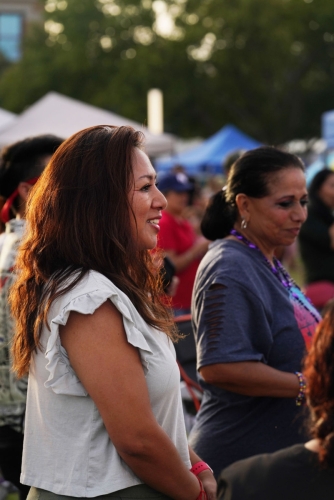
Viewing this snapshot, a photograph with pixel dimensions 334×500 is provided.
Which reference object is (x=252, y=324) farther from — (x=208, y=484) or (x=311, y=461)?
(x=311, y=461)

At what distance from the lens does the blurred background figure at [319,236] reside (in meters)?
6.46

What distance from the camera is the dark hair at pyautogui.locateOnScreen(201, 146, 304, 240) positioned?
3010 millimetres

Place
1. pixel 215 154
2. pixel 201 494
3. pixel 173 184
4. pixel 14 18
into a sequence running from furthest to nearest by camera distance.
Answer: pixel 14 18, pixel 215 154, pixel 173 184, pixel 201 494

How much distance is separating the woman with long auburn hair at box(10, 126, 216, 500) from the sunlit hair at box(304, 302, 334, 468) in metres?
0.35

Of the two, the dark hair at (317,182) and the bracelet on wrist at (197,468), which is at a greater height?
the bracelet on wrist at (197,468)

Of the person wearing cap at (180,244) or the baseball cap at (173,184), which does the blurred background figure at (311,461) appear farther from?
the baseball cap at (173,184)

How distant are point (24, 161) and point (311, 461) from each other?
1.98 m

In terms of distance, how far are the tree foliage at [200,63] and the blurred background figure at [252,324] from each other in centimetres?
3114

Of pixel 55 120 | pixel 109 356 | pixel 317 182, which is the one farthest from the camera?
pixel 55 120

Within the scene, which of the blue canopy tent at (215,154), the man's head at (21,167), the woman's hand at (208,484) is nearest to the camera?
the woman's hand at (208,484)

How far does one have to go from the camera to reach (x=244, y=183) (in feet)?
9.95

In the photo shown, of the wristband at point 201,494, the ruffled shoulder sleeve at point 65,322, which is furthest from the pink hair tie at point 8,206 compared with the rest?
the wristband at point 201,494

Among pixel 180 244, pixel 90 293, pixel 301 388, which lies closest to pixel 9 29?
pixel 180 244

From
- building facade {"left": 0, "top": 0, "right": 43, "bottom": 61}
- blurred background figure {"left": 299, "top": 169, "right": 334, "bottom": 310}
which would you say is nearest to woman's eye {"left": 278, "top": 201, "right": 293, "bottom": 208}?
blurred background figure {"left": 299, "top": 169, "right": 334, "bottom": 310}
